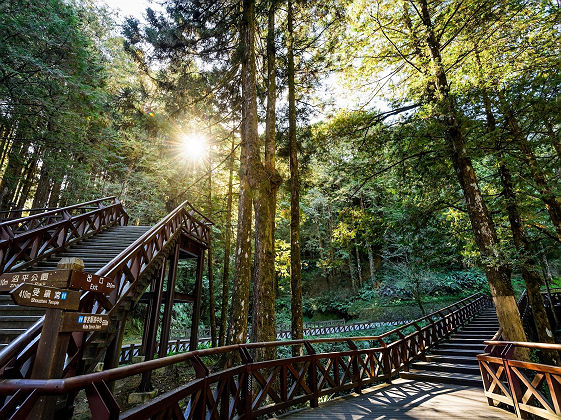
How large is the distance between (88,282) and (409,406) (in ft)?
20.1

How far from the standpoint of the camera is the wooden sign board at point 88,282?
7.87 feet

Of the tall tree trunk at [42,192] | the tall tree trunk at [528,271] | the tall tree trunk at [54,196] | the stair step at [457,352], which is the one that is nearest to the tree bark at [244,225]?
the tall tree trunk at [528,271]

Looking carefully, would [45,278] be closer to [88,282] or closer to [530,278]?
[88,282]

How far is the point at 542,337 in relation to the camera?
320 inches

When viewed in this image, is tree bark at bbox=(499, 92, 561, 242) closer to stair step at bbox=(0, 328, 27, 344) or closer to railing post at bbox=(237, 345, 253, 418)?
railing post at bbox=(237, 345, 253, 418)

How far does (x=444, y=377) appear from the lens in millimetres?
7672

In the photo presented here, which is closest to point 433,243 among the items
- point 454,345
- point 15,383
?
point 454,345

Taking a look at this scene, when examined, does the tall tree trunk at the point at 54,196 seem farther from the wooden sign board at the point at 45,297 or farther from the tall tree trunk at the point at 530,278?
the tall tree trunk at the point at 530,278

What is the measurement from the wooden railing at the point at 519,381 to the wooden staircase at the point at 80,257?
720cm

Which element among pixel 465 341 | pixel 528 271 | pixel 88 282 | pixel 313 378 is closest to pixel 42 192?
pixel 88 282

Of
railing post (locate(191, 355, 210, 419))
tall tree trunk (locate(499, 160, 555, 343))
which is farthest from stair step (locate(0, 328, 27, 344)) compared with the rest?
tall tree trunk (locate(499, 160, 555, 343))

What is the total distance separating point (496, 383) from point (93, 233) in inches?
440

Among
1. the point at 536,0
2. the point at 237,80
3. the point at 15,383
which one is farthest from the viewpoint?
the point at 237,80

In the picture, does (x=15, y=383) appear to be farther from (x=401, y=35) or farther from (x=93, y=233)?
(x=401, y=35)
